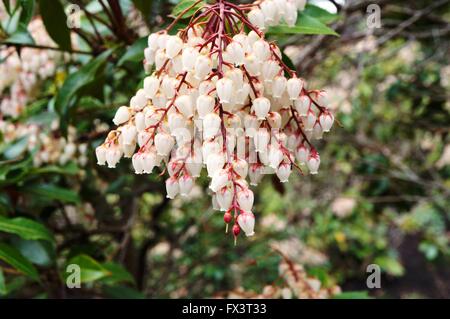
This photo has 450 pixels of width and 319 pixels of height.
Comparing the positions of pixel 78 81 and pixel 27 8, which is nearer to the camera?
pixel 27 8

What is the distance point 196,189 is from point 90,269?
6.90ft

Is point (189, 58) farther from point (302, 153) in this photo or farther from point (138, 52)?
point (138, 52)

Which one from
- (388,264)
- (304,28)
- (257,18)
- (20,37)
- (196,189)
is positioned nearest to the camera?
(257,18)

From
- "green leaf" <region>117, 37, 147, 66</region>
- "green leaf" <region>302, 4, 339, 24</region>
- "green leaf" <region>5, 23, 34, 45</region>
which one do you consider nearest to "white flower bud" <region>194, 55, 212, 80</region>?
"green leaf" <region>117, 37, 147, 66</region>

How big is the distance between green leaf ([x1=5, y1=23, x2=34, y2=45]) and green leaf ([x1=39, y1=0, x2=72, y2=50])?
0.11 meters

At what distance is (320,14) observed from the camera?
55.4 inches

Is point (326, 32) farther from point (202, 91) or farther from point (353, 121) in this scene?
point (353, 121)

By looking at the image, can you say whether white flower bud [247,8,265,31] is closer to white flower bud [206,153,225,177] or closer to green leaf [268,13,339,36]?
green leaf [268,13,339,36]

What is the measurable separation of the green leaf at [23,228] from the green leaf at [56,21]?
1.68 ft

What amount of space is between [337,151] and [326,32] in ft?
9.80

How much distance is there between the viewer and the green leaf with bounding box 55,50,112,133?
4.75 ft

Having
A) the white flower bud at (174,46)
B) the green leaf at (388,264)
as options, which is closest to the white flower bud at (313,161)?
the white flower bud at (174,46)

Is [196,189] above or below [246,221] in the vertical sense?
above

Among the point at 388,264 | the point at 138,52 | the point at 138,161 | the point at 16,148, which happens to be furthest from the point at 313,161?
the point at 388,264
